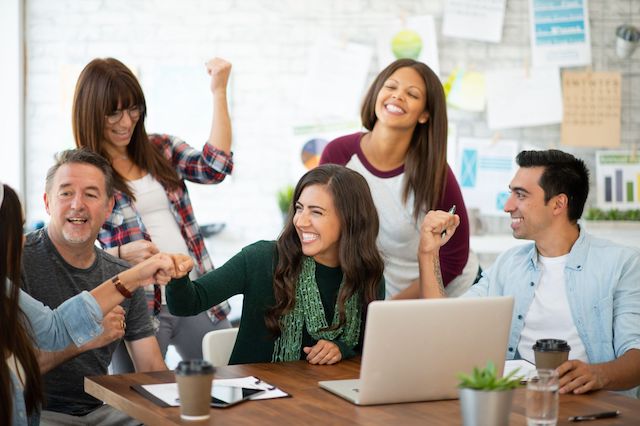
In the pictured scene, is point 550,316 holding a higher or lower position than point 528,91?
lower

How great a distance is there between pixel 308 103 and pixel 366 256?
238 cm

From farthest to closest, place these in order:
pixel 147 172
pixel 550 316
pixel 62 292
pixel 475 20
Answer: pixel 475 20 → pixel 147 172 → pixel 550 316 → pixel 62 292

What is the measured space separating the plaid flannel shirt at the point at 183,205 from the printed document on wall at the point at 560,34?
2316mm

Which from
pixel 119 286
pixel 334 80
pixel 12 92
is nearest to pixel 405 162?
pixel 119 286

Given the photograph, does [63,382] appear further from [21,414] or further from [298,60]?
[298,60]

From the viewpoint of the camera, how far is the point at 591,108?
16.0 feet

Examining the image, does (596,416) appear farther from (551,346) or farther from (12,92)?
(12,92)

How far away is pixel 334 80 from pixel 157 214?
2.06 metres

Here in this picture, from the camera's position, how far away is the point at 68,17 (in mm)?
4812

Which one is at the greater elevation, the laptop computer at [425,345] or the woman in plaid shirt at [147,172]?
the woman in plaid shirt at [147,172]

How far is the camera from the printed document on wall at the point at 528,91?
4.89 metres

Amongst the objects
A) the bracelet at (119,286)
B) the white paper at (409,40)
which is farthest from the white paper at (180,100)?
the bracelet at (119,286)

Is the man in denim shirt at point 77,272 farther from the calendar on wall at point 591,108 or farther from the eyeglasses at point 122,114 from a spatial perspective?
the calendar on wall at point 591,108

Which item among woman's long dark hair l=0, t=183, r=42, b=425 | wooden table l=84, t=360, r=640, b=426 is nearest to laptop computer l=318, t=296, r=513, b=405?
wooden table l=84, t=360, r=640, b=426
